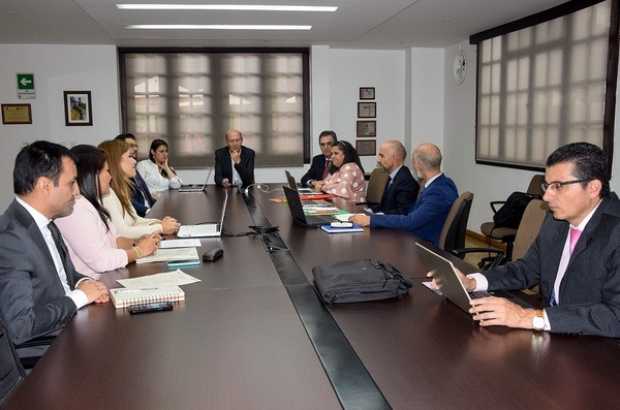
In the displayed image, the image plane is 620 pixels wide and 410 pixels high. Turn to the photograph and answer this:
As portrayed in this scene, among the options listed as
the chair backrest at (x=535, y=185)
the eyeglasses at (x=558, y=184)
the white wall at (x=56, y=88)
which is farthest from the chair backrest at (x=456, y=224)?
the white wall at (x=56, y=88)

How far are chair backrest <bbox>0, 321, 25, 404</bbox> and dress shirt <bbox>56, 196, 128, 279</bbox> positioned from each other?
78 centimetres

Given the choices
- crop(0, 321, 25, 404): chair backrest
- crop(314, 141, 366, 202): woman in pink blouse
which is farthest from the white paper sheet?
crop(314, 141, 366, 202): woman in pink blouse

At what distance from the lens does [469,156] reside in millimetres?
7547

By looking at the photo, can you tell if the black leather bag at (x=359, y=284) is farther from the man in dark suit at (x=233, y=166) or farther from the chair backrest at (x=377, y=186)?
the man in dark suit at (x=233, y=166)

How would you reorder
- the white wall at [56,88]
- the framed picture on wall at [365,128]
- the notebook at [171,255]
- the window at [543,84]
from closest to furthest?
the notebook at [171,255], the window at [543,84], the white wall at [56,88], the framed picture on wall at [365,128]

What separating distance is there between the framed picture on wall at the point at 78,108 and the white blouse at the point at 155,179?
1785 millimetres

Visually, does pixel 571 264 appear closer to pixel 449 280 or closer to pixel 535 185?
pixel 449 280

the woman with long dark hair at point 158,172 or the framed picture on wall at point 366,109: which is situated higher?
the framed picture on wall at point 366,109

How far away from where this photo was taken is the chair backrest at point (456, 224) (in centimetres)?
353

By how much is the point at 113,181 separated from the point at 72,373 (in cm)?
218

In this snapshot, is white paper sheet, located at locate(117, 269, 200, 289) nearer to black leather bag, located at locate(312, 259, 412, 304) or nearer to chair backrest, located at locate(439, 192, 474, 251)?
black leather bag, located at locate(312, 259, 412, 304)

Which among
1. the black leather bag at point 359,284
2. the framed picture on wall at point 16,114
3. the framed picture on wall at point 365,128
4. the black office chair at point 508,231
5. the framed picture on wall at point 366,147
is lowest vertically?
the black office chair at point 508,231

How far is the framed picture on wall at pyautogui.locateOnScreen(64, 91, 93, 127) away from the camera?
7605 mm

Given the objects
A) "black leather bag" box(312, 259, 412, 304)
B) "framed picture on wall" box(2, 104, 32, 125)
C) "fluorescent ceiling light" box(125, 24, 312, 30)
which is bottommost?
"black leather bag" box(312, 259, 412, 304)
